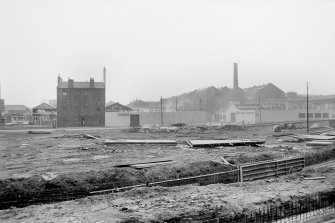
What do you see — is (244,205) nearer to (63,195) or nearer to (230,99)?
(63,195)

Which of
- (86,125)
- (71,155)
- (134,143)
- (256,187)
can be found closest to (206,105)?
(86,125)

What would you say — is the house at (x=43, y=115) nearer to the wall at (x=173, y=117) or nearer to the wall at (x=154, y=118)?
the wall at (x=154, y=118)

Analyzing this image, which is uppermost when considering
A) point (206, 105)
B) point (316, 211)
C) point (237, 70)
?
point (237, 70)

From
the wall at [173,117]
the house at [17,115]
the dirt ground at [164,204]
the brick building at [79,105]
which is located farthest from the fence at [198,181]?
the house at [17,115]

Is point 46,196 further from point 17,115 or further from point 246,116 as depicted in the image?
point 17,115

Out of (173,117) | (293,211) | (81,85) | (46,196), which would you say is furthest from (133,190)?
(173,117)

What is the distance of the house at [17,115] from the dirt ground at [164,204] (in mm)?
77281

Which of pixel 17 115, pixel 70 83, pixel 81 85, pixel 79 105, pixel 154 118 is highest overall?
pixel 70 83

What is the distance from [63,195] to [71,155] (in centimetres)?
798

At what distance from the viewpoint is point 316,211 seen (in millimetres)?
10578

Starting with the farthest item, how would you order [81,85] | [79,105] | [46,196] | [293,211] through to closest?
[81,85] → [79,105] → [46,196] → [293,211]

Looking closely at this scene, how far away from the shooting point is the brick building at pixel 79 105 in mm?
55781

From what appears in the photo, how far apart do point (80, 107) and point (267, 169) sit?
150 ft

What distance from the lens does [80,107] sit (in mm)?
56125
